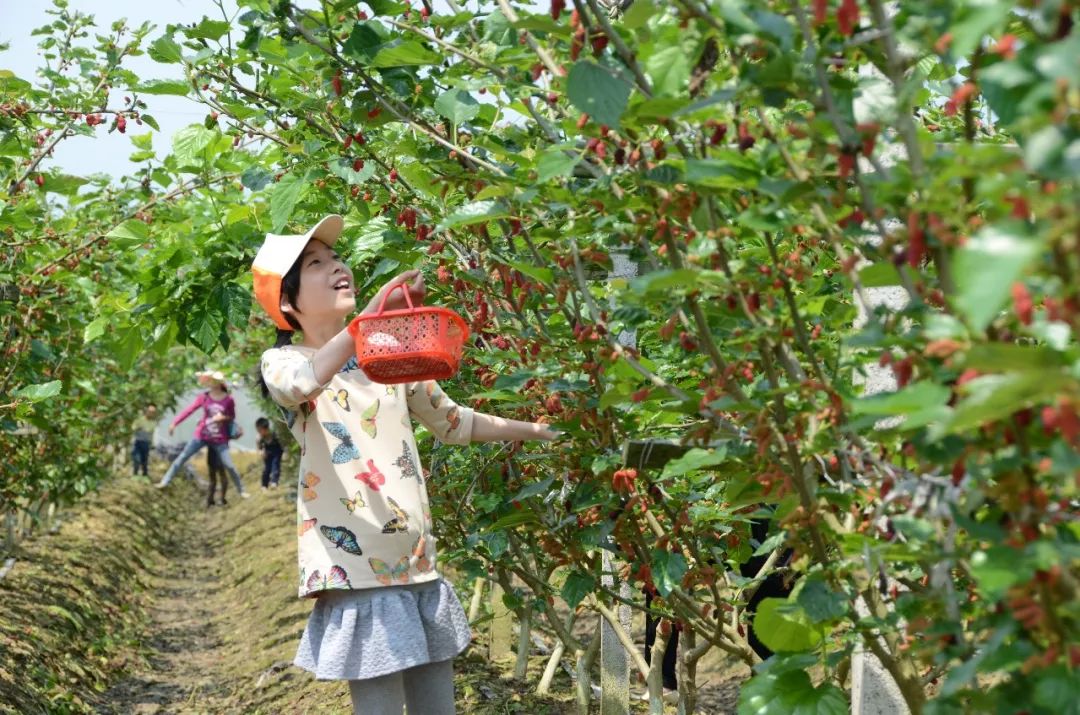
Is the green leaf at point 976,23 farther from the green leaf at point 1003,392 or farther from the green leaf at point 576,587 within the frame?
the green leaf at point 576,587

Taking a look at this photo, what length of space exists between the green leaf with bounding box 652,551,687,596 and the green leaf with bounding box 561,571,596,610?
368mm

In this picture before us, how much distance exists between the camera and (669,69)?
1549mm

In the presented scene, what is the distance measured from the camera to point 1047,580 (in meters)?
1.15

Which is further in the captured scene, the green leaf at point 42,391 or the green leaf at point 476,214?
the green leaf at point 42,391

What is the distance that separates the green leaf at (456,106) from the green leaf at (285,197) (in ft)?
2.41

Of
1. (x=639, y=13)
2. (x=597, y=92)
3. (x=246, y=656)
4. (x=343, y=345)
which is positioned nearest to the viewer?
(x=597, y=92)

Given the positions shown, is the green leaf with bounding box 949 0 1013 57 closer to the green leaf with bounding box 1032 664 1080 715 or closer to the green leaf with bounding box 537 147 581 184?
the green leaf with bounding box 1032 664 1080 715

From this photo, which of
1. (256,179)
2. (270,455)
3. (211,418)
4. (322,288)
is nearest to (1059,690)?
(322,288)

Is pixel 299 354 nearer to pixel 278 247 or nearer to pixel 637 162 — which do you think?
pixel 278 247

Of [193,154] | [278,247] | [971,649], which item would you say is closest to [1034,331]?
[971,649]

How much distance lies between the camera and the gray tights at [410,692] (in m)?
2.72

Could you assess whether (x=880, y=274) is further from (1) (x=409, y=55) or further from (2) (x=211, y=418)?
(2) (x=211, y=418)

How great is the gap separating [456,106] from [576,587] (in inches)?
46.2

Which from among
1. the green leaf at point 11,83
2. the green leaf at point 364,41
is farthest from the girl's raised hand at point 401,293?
the green leaf at point 11,83
